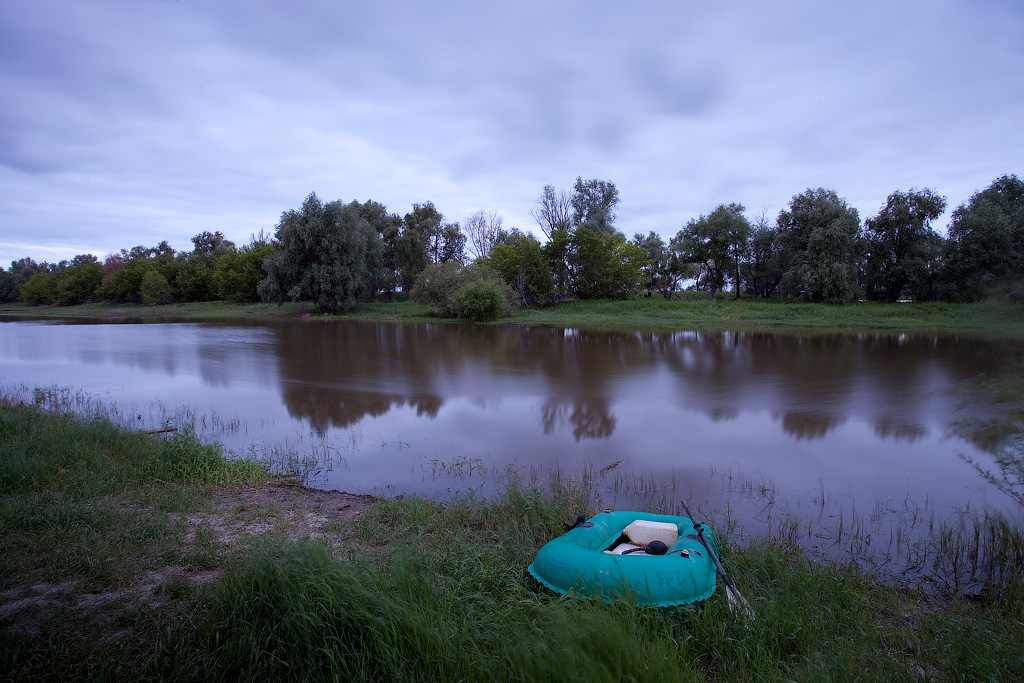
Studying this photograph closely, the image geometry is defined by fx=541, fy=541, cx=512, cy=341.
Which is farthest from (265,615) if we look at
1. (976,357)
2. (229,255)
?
(229,255)

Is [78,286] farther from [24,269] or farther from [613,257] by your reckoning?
[613,257]

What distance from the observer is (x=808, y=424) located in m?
10.2

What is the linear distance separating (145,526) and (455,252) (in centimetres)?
5276

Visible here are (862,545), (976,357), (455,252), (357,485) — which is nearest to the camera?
(862,545)

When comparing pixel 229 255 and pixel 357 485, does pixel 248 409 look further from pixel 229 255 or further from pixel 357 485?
pixel 229 255

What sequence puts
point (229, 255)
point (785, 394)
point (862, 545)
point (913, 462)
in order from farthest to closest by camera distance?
point (229, 255), point (785, 394), point (913, 462), point (862, 545)

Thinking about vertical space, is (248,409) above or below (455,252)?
below

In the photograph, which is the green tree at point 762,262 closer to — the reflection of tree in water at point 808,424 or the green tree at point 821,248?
the green tree at point 821,248

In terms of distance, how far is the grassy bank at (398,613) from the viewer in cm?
288

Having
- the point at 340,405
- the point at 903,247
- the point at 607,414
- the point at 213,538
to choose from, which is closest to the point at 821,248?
the point at 903,247

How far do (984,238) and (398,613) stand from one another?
38388 millimetres

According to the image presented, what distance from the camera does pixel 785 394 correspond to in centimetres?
1284

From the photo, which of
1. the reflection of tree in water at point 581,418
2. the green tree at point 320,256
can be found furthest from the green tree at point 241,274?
the reflection of tree in water at point 581,418

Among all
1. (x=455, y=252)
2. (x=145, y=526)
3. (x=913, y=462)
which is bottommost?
(x=913, y=462)
